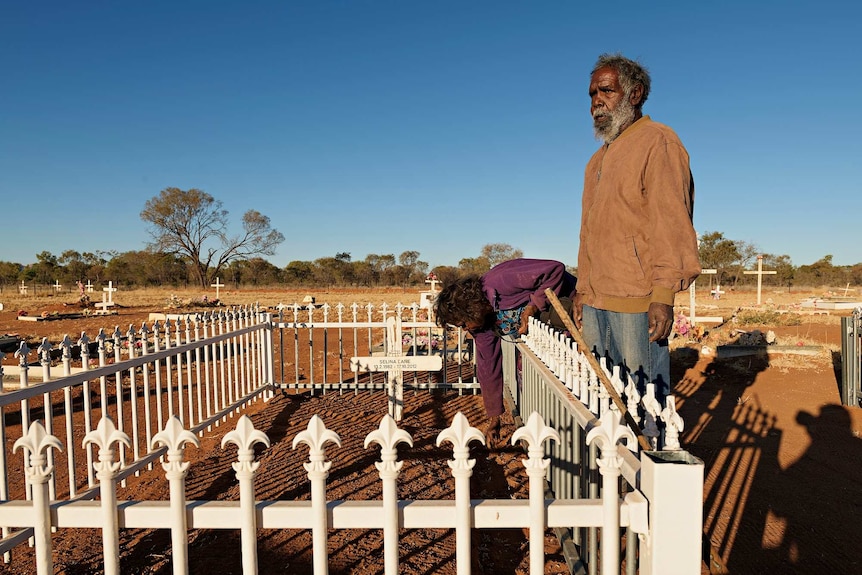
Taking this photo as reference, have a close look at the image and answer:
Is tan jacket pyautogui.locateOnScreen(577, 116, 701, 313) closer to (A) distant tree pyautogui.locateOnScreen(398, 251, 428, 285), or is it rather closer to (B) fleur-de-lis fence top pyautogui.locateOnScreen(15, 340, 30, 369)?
(B) fleur-de-lis fence top pyautogui.locateOnScreen(15, 340, 30, 369)

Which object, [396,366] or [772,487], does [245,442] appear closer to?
[772,487]

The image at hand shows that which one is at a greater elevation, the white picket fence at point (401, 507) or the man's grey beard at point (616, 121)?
the man's grey beard at point (616, 121)

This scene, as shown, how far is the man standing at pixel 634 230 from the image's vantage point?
85.4 inches

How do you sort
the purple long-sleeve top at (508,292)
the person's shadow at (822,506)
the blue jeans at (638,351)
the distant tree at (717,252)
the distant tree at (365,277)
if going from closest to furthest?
the blue jeans at (638,351) < the person's shadow at (822,506) < the purple long-sleeve top at (508,292) < the distant tree at (717,252) < the distant tree at (365,277)

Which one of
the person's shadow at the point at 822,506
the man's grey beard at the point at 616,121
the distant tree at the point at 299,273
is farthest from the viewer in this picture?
the distant tree at the point at 299,273

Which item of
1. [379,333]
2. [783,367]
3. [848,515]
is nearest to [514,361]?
[848,515]

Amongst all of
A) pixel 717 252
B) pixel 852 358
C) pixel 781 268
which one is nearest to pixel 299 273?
pixel 717 252

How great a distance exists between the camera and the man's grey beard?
2.56 meters

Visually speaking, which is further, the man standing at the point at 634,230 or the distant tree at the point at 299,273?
the distant tree at the point at 299,273

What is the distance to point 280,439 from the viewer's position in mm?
5254

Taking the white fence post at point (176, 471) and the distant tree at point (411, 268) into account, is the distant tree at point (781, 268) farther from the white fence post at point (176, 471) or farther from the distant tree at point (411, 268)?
the white fence post at point (176, 471)

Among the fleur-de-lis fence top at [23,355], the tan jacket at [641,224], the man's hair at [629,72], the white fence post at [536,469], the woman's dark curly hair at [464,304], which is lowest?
the white fence post at [536,469]

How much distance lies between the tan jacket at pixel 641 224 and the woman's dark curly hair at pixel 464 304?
1709mm

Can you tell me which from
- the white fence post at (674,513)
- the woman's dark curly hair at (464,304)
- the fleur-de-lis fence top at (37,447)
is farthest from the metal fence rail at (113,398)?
the woman's dark curly hair at (464,304)
